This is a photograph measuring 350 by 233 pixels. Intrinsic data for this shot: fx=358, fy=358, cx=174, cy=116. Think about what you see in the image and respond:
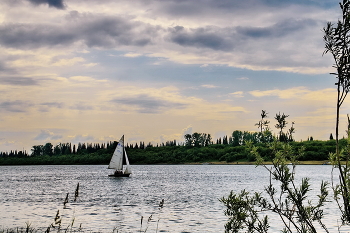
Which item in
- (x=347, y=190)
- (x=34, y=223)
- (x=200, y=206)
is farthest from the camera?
(x=200, y=206)

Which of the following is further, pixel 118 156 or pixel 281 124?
pixel 118 156

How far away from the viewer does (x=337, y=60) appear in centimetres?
715

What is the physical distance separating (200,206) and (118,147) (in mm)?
59243

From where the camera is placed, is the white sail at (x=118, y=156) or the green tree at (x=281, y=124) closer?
the green tree at (x=281, y=124)

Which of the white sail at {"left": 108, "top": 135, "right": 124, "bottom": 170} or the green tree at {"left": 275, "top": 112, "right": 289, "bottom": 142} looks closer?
the green tree at {"left": 275, "top": 112, "right": 289, "bottom": 142}

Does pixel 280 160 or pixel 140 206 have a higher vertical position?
pixel 280 160

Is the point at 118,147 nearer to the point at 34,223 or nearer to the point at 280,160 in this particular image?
the point at 34,223

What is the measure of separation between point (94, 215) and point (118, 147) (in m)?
64.7

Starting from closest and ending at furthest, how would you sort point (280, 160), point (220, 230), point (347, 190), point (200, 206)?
point (347, 190)
point (280, 160)
point (220, 230)
point (200, 206)

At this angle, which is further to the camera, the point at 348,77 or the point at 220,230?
the point at 220,230

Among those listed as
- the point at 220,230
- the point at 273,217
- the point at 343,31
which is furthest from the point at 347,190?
the point at 273,217

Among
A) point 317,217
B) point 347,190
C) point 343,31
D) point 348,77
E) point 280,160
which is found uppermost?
point 343,31

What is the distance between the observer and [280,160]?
328 inches

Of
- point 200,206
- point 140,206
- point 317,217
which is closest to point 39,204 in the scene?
point 140,206
